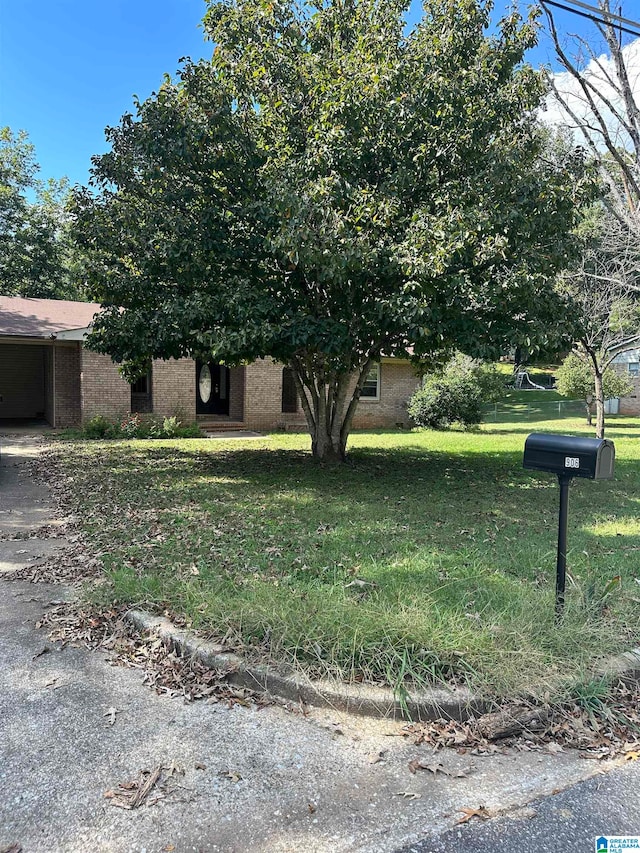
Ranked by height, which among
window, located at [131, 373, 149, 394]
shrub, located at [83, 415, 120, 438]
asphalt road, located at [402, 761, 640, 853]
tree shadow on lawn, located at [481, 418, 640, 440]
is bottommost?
asphalt road, located at [402, 761, 640, 853]

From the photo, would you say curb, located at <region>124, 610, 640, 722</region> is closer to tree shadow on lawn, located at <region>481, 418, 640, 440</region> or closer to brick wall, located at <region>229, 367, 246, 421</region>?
brick wall, located at <region>229, 367, 246, 421</region>

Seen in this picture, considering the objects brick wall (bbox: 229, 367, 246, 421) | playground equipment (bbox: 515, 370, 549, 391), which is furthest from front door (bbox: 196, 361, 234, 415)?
playground equipment (bbox: 515, 370, 549, 391)

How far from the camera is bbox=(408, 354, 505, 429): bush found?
64.9 feet

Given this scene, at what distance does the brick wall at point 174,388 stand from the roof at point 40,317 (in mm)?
2490

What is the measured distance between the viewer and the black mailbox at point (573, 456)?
3525 millimetres

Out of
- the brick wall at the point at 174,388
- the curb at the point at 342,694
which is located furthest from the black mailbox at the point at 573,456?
the brick wall at the point at 174,388

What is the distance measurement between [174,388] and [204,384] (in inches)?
70.2

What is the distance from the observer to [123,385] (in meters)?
16.6

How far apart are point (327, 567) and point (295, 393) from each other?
15518 mm

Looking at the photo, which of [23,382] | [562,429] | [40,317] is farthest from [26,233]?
[562,429]

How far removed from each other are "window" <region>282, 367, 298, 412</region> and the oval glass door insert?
258 centimetres

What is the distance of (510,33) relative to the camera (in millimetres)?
9016

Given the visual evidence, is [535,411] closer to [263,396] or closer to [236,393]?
[263,396]

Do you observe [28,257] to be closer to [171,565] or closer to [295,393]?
[295,393]
